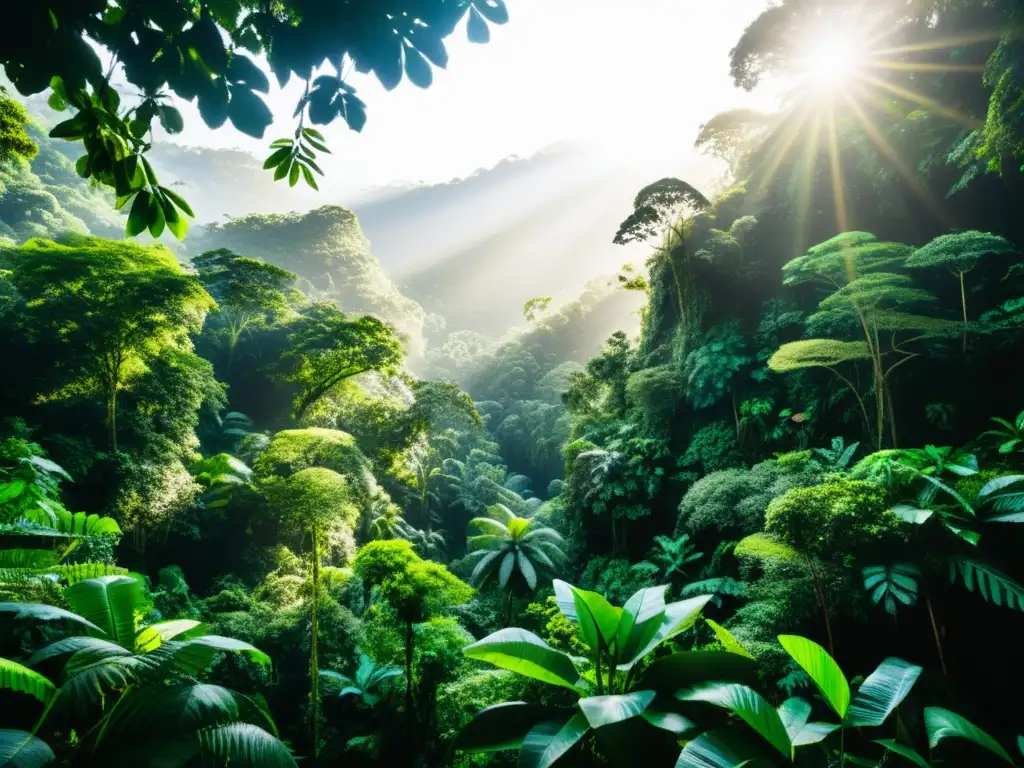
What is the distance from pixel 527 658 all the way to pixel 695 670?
0.70m

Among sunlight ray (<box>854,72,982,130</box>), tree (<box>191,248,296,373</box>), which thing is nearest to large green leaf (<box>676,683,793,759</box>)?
sunlight ray (<box>854,72,982,130</box>)

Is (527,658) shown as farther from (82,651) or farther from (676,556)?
(676,556)

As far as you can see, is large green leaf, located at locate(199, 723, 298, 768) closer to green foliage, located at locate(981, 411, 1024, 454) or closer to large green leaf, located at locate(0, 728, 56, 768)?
large green leaf, located at locate(0, 728, 56, 768)

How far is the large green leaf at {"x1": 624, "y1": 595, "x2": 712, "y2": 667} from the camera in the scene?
201 centimetres

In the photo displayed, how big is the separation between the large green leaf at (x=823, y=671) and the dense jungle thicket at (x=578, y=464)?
0.01 meters

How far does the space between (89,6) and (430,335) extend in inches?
1863

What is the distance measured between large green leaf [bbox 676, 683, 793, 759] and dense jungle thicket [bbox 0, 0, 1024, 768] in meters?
0.02

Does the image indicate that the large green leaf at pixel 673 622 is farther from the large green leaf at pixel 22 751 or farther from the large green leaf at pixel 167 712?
the large green leaf at pixel 22 751

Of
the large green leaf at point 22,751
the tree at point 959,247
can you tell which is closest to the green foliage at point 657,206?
the tree at point 959,247

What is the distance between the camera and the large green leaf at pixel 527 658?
6.58 feet

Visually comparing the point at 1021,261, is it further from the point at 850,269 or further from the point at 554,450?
the point at 554,450

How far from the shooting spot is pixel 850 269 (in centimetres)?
629

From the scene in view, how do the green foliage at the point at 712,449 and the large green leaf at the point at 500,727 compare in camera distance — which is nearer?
the large green leaf at the point at 500,727

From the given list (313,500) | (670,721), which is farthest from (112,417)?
(670,721)
